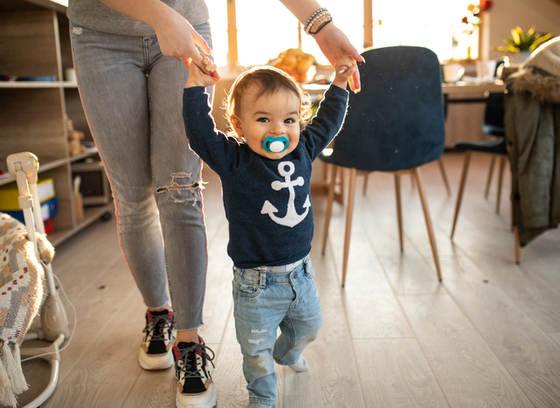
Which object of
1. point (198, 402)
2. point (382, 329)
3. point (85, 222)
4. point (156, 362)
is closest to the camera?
point (198, 402)

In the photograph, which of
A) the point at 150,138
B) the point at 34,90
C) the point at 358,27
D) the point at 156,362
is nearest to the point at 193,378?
the point at 156,362

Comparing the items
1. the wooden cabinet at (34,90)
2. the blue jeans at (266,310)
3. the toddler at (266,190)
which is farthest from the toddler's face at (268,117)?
the wooden cabinet at (34,90)

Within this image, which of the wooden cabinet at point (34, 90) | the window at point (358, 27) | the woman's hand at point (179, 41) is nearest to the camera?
the woman's hand at point (179, 41)

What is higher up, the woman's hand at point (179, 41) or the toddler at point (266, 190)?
the woman's hand at point (179, 41)

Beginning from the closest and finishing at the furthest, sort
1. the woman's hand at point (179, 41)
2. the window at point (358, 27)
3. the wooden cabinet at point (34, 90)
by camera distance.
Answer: the woman's hand at point (179, 41)
the wooden cabinet at point (34, 90)
the window at point (358, 27)

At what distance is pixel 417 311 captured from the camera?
4.64ft

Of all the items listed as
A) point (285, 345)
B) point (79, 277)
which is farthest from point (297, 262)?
point (79, 277)

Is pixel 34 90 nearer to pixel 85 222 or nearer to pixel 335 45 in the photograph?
pixel 85 222

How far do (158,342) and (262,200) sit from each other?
526 millimetres

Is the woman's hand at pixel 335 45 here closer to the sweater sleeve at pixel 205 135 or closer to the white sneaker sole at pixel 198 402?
the sweater sleeve at pixel 205 135

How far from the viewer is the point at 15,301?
0.91 m

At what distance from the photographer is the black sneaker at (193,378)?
0.97 meters

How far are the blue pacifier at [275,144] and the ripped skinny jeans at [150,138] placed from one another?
8.5 inches

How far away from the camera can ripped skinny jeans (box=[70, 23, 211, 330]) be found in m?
0.96
